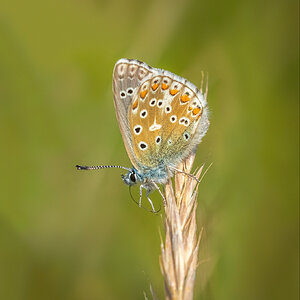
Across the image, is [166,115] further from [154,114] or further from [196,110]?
[196,110]

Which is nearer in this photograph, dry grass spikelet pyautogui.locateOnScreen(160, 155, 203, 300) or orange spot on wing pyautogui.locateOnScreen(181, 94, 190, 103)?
dry grass spikelet pyautogui.locateOnScreen(160, 155, 203, 300)

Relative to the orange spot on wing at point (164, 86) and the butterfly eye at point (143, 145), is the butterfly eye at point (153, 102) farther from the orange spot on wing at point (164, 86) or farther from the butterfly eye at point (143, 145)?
the butterfly eye at point (143, 145)

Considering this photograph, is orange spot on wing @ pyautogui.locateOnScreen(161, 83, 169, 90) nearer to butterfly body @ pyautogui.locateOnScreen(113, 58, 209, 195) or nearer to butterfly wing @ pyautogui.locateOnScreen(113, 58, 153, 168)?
butterfly body @ pyautogui.locateOnScreen(113, 58, 209, 195)

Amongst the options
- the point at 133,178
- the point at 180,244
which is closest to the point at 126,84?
the point at 133,178

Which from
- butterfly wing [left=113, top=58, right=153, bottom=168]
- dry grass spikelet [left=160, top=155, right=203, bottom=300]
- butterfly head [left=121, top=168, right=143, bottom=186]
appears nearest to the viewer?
dry grass spikelet [left=160, top=155, right=203, bottom=300]

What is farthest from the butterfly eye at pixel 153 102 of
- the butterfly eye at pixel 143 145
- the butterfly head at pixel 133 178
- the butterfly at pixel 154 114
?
the butterfly head at pixel 133 178

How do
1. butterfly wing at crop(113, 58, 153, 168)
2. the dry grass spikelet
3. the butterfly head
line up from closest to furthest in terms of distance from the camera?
1. the dry grass spikelet
2. butterfly wing at crop(113, 58, 153, 168)
3. the butterfly head

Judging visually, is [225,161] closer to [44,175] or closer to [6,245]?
[44,175]

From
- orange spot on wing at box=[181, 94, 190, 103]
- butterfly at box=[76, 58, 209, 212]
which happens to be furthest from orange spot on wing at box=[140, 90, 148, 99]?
orange spot on wing at box=[181, 94, 190, 103]
